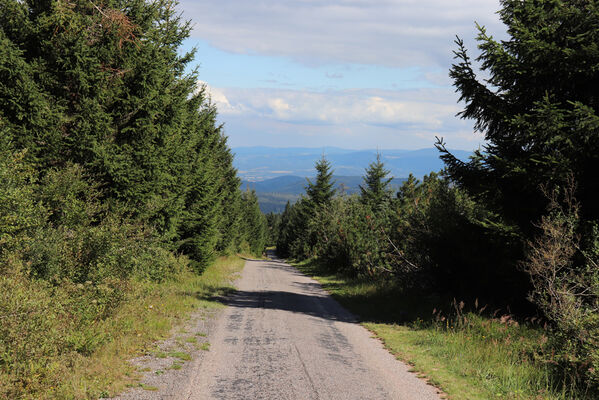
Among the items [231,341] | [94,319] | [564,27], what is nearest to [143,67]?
[94,319]

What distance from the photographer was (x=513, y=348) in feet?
29.0

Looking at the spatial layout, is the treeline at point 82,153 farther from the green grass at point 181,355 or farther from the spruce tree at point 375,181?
the spruce tree at point 375,181

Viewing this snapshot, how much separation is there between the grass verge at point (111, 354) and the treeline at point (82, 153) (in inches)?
11.1

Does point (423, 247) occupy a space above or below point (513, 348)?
above

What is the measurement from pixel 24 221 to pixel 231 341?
5.16 m

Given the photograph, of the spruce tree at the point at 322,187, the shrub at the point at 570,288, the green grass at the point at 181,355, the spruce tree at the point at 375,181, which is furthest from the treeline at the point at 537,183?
the spruce tree at the point at 322,187

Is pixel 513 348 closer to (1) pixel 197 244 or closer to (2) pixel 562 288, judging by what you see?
(2) pixel 562 288

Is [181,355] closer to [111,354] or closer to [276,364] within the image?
[111,354]

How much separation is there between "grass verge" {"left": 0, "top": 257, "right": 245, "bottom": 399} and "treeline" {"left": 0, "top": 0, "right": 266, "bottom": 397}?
11.1 inches

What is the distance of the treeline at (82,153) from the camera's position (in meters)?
8.41

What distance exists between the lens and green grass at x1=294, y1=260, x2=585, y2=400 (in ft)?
23.0

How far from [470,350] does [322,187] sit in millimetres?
42003

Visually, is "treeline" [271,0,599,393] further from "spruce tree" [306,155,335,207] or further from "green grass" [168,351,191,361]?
"spruce tree" [306,155,335,207]

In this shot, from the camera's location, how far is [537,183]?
32.7ft
